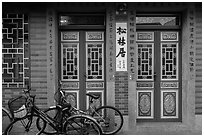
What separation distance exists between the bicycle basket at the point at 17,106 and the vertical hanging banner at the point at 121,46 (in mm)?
2468

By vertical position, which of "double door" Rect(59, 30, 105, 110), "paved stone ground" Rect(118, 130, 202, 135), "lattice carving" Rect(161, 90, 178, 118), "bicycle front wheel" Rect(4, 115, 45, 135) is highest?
"double door" Rect(59, 30, 105, 110)

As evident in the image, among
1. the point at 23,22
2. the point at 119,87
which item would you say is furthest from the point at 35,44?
the point at 119,87

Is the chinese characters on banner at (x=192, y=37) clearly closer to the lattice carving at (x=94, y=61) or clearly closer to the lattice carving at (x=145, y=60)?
the lattice carving at (x=145, y=60)

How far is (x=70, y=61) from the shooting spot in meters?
6.86

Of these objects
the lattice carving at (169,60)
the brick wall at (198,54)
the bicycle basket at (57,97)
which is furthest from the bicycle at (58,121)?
the brick wall at (198,54)

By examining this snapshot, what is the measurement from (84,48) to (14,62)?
1.84 meters

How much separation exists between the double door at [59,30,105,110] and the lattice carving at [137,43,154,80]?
1.00 meters

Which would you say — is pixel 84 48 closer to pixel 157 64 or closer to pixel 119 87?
pixel 119 87

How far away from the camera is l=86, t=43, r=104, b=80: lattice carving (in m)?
6.84

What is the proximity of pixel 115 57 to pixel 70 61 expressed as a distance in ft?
4.08

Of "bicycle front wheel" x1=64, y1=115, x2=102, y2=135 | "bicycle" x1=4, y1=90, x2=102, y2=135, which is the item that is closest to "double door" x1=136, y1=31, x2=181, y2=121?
"bicycle front wheel" x1=64, y1=115, x2=102, y2=135

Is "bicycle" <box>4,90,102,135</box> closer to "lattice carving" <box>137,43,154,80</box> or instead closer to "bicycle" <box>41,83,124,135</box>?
"bicycle" <box>41,83,124,135</box>

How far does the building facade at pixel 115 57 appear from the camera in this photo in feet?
21.3

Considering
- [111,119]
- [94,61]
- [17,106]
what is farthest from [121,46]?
[17,106]
